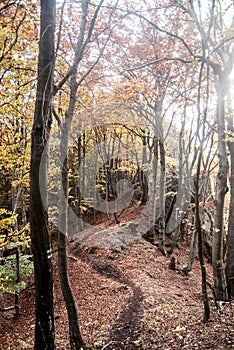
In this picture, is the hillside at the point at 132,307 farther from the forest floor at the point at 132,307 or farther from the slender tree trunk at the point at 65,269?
the slender tree trunk at the point at 65,269

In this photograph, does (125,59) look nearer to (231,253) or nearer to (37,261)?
(231,253)

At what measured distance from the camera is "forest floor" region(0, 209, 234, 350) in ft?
17.7

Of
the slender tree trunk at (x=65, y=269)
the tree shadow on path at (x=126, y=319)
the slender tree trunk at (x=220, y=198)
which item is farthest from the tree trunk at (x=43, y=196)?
the slender tree trunk at (x=220, y=198)

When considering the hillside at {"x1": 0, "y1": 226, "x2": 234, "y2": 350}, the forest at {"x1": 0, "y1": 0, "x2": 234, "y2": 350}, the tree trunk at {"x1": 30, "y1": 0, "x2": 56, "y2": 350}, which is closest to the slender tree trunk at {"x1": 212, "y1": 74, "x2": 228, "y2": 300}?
the forest at {"x1": 0, "y1": 0, "x2": 234, "y2": 350}

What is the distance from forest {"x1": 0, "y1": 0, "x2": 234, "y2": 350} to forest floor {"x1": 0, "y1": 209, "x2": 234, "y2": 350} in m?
0.05

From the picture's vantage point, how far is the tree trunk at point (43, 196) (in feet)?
11.2

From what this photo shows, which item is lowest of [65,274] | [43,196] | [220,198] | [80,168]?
[65,274]

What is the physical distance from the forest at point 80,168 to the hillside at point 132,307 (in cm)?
5

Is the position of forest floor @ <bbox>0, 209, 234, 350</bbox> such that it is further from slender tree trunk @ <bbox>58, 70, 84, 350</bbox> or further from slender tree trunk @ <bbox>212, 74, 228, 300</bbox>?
slender tree trunk @ <bbox>212, 74, 228, 300</bbox>

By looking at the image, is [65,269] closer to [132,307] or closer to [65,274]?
[65,274]

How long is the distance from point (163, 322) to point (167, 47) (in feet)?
31.5

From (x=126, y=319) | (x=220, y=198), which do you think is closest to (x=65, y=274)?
(x=126, y=319)

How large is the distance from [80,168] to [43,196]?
673 inches

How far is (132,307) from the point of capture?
8.25 meters
